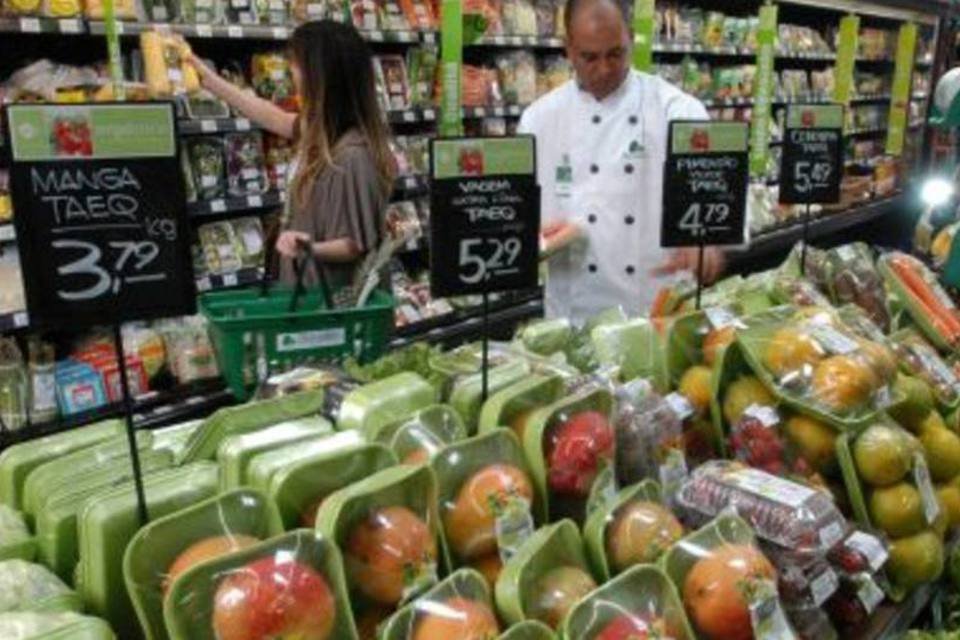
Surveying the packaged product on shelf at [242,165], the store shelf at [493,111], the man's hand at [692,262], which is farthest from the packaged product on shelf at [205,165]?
the man's hand at [692,262]

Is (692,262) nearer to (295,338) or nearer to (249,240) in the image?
(295,338)

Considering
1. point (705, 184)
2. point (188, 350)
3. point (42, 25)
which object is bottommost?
point (188, 350)

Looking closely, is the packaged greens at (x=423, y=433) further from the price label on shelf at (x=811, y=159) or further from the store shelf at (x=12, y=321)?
the store shelf at (x=12, y=321)

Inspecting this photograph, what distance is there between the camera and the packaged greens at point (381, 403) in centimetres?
143

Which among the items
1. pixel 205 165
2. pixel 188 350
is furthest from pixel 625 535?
pixel 205 165

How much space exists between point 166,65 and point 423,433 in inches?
112

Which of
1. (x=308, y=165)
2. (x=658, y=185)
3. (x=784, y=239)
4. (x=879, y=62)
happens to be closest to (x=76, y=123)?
(x=308, y=165)

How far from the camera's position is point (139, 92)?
373 cm

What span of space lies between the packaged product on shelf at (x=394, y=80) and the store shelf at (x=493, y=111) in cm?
32

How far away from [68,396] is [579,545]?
115 inches

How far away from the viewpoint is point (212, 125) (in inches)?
153

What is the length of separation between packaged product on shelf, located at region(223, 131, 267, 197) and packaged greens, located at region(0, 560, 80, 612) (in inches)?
129

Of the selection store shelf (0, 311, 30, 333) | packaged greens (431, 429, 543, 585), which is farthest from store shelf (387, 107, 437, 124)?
packaged greens (431, 429, 543, 585)

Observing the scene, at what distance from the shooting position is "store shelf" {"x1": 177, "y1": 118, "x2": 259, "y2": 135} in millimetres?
3852
